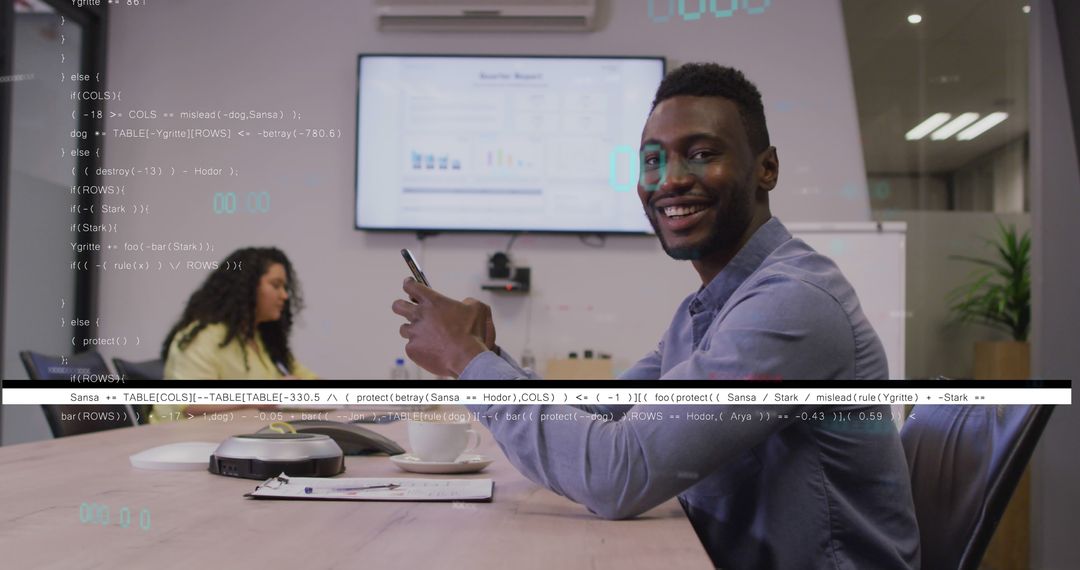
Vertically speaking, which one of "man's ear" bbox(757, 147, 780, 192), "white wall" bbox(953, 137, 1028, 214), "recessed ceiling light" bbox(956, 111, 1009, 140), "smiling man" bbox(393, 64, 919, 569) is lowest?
"smiling man" bbox(393, 64, 919, 569)

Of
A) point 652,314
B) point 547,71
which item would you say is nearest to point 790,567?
point 652,314

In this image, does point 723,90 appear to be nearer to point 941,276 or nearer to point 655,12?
point 655,12

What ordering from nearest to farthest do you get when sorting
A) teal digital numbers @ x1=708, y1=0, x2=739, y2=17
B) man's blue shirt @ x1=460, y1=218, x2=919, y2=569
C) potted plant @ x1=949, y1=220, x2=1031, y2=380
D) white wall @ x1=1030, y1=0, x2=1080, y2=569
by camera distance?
man's blue shirt @ x1=460, y1=218, x2=919, y2=569 < teal digital numbers @ x1=708, y1=0, x2=739, y2=17 < white wall @ x1=1030, y1=0, x2=1080, y2=569 < potted plant @ x1=949, y1=220, x2=1031, y2=380

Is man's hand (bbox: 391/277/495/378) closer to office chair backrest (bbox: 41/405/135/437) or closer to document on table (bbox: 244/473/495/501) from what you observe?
document on table (bbox: 244/473/495/501)

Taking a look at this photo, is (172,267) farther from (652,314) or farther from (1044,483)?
(1044,483)

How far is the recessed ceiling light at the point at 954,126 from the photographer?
1420mm

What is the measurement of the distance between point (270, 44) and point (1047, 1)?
4.60 feet

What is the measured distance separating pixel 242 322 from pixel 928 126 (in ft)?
3.87

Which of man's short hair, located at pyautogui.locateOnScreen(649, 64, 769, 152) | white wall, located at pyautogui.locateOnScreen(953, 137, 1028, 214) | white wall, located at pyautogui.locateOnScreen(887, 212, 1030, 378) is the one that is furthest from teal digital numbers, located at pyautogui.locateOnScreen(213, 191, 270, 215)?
white wall, located at pyautogui.locateOnScreen(953, 137, 1028, 214)

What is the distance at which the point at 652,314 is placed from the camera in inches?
48.4

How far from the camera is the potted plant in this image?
1617 mm

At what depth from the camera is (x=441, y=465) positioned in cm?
102

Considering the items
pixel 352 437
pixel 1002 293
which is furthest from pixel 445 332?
pixel 1002 293

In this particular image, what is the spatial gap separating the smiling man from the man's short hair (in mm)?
21
